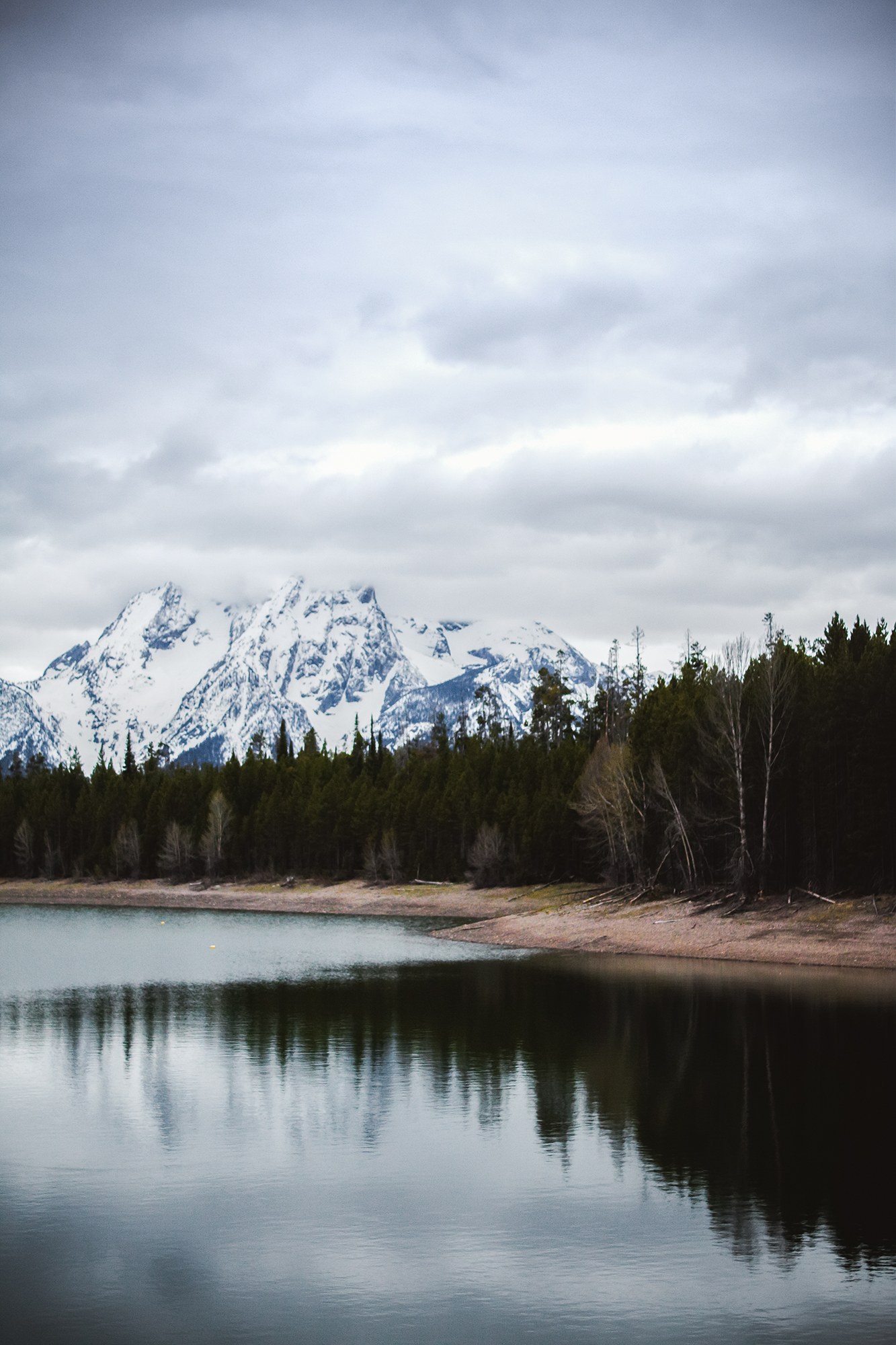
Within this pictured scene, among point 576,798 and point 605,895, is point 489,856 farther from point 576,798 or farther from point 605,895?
point 605,895

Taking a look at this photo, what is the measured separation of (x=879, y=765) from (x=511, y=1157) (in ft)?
157

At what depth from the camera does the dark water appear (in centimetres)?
1684

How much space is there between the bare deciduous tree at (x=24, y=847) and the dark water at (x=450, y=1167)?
3958 inches

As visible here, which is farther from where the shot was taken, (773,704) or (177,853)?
(177,853)

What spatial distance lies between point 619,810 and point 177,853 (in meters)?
66.3

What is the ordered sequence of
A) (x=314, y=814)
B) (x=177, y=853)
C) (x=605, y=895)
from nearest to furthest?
1. (x=605, y=895)
2. (x=314, y=814)
3. (x=177, y=853)

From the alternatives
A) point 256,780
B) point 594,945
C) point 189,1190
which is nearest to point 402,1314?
point 189,1190

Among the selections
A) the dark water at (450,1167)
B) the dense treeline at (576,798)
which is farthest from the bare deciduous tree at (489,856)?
the dark water at (450,1167)

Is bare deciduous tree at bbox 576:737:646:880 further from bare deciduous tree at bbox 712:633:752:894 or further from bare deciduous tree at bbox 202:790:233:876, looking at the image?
bare deciduous tree at bbox 202:790:233:876

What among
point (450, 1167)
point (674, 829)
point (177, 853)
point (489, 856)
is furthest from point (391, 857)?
point (450, 1167)

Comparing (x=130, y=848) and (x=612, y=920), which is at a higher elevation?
(x=130, y=848)

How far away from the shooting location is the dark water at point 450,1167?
1684cm

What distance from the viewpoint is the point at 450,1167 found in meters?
23.8

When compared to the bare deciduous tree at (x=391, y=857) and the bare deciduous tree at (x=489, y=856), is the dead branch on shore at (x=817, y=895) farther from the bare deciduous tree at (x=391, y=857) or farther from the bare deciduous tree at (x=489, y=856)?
the bare deciduous tree at (x=391, y=857)
